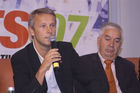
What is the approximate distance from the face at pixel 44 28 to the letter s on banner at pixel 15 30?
156 centimetres

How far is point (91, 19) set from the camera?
4.31 meters

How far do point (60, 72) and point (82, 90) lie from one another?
1.41ft

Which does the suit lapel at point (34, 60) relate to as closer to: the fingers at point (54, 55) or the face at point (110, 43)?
the fingers at point (54, 55)

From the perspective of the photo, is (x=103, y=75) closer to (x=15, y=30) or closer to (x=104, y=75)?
(x=104, y=75)

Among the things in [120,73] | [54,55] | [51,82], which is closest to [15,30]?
[51,82]

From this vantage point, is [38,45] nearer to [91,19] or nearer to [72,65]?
[72,65]

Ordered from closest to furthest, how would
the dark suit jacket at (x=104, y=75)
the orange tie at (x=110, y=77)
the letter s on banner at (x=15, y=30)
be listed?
1. the dark suit jacket at (x=104, y=75)
2. the orange tie at (x=110, y=77)
3. the letter s on banner at (x=15, y=30)

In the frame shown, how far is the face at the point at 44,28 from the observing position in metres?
2.15

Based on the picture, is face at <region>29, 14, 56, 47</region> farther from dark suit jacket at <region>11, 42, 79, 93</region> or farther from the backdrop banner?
the backdrop banner

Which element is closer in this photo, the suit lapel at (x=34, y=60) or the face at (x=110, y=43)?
the suit lapel at (x=34, y=60)

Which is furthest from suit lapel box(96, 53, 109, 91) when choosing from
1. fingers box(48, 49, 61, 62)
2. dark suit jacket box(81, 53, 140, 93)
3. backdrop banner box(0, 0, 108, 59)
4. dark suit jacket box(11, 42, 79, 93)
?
backdrop banner box(0, 0, 108, 59)

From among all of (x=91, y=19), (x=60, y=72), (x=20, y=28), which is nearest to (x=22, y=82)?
(x=60, y=72)

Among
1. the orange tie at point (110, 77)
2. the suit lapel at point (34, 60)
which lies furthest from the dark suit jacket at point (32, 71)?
the orange tie at point (110, 77)

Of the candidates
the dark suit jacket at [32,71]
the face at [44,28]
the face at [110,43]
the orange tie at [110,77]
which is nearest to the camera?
the dark suit jacket at [32,71]
